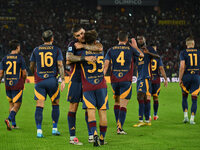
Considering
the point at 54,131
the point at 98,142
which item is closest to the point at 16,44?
the point at 54,131

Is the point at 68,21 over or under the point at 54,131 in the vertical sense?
over

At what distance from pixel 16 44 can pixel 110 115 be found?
441 cm

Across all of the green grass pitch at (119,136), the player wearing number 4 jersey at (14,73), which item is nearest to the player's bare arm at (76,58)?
the green grass pitch at (119,136)

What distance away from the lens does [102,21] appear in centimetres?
4125

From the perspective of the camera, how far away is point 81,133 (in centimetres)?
902

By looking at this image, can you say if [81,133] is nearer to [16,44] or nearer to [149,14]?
[16,44]

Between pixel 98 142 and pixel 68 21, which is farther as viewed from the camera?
pixel 68 21

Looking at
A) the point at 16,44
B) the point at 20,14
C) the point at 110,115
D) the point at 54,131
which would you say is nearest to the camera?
the point at 54,131

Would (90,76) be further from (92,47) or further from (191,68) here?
(191,68)

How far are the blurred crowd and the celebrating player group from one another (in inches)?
945

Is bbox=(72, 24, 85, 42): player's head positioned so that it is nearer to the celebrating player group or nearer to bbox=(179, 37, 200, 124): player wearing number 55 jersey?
the celebrating player group

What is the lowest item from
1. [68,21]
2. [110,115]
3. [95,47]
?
[110,115]

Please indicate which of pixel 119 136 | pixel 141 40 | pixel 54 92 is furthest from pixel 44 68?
pixel 141 40

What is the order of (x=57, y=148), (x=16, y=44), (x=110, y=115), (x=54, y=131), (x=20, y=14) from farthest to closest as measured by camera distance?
(x=20, y=14) < (x=110, y=115) < (x=16, y=44) < (x=54, y=131) < (x=57, y=148)
